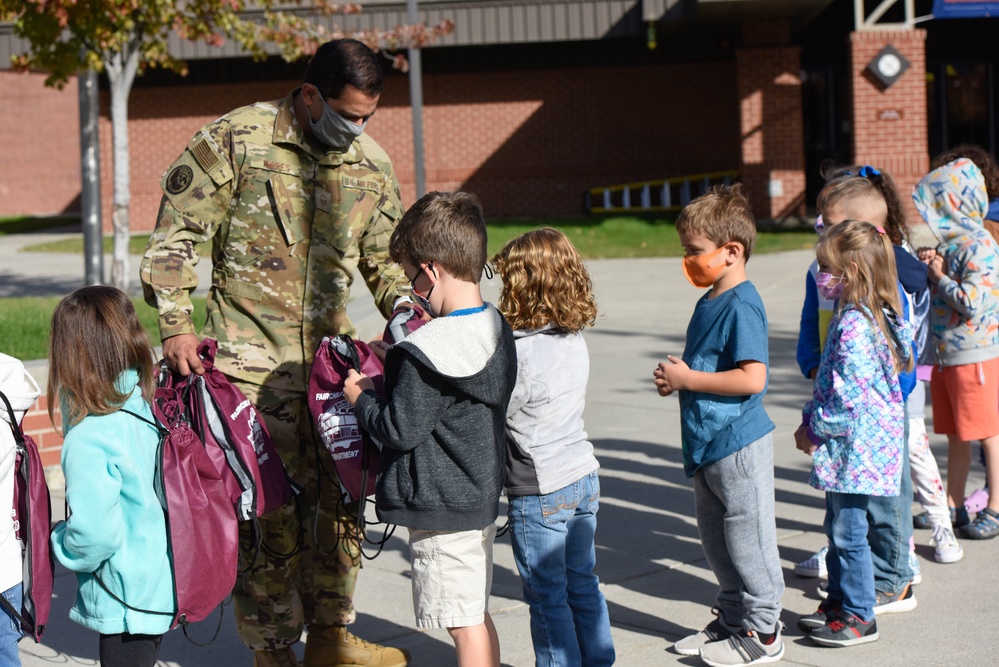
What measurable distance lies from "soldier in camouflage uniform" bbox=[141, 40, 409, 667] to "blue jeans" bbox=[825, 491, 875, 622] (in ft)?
5.50

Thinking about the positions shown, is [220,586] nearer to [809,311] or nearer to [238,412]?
[238,412]

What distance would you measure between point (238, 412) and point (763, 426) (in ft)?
5.65

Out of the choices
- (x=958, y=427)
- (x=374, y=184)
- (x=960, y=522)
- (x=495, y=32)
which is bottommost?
(x=960, y=522)

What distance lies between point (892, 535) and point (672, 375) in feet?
3.92

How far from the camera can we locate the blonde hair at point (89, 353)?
2.98 meters

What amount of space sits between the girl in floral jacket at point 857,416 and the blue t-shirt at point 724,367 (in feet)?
1.01

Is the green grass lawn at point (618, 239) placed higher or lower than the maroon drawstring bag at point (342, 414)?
higher

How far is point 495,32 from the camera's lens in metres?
22.9

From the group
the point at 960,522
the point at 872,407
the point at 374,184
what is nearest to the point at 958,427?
the point at 960,522

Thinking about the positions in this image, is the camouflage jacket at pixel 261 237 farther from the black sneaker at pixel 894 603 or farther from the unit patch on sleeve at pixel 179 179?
the black sneaker at pixel 894 603

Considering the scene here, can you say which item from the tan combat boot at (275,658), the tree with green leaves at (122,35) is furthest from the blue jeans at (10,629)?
the tree with green leaves at (122,35)

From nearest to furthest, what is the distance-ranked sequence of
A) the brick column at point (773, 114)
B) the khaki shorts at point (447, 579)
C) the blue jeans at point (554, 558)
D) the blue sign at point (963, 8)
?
the khaki shorts at point (447, 579)
the blue jeans at point (554, 558)
the blue sign at point (963, 8)
the brick column at point (773, 114)

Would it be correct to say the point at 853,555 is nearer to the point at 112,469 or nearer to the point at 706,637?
the point at 706,637

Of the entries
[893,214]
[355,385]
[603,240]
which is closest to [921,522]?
[893,214]
